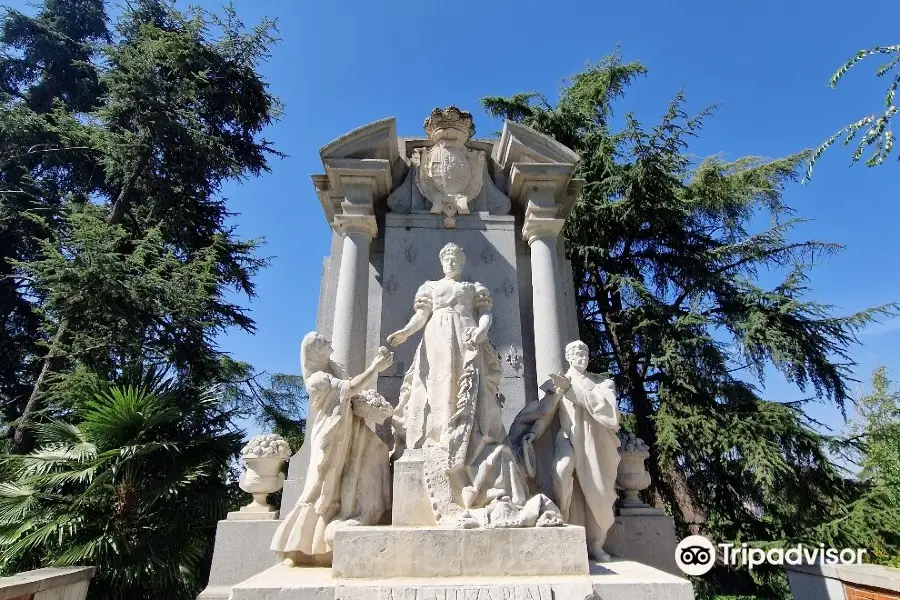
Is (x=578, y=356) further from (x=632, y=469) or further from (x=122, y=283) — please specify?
(x=122, y=283)

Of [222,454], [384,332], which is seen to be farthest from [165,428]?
[384,332]

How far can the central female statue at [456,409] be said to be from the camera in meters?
4.43

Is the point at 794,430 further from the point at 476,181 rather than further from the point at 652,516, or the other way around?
the point at 476,181

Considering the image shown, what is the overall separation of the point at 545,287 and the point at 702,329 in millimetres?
8110

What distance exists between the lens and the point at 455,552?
3.82m

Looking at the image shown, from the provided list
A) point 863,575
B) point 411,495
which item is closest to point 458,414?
point 411,495

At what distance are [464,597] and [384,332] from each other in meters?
3.42

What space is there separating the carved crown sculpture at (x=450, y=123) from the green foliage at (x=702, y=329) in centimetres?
779

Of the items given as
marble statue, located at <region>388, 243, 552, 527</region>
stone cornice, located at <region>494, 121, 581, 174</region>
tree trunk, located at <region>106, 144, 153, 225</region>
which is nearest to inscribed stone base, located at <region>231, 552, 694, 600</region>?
marble statue, located at <region>388, 243, 552, 527</region>

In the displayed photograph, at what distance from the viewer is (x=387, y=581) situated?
11.9ft

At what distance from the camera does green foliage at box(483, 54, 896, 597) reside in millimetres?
11570

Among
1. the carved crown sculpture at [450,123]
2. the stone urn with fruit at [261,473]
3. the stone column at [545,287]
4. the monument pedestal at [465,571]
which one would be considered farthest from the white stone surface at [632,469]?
the carved crown sculpture at [450,123]

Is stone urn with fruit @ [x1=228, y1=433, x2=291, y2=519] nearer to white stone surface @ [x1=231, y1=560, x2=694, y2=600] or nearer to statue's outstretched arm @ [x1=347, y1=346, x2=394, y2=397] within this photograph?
statue's outstretched arm @ [x1=347, y1=346, x2=394, y2=397]

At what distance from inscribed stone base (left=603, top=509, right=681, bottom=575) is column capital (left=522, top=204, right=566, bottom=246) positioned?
3369mm
